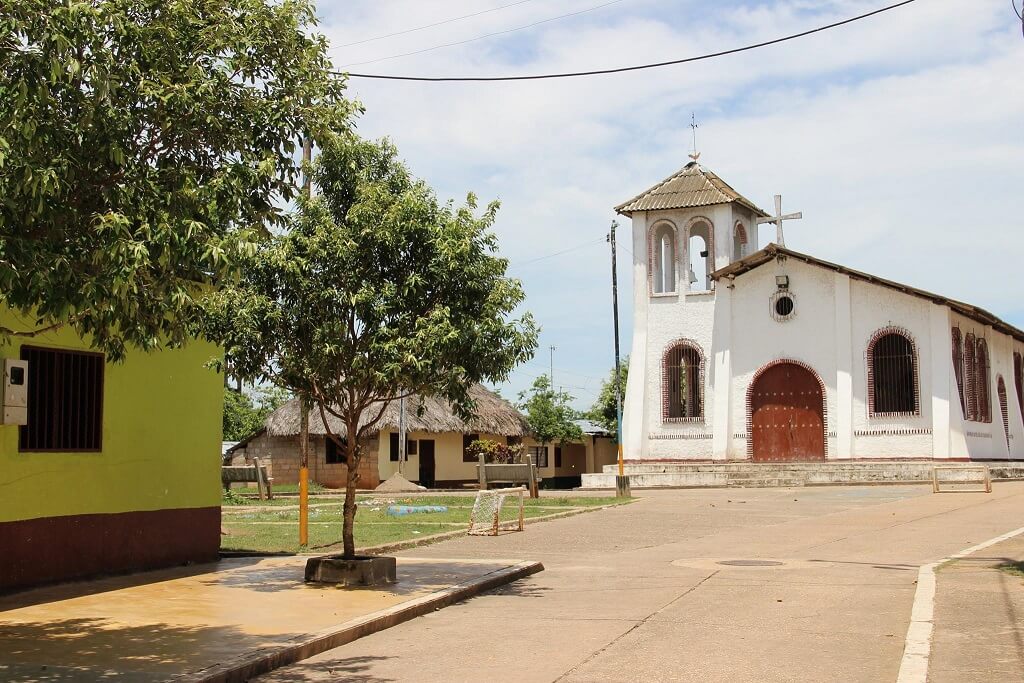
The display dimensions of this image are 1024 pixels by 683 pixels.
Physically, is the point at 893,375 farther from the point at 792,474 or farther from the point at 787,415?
the point at 792,474

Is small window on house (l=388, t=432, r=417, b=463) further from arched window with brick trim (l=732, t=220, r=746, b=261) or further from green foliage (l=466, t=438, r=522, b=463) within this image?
arched window with brick trim (l=732, t=220, r=746, b=261)

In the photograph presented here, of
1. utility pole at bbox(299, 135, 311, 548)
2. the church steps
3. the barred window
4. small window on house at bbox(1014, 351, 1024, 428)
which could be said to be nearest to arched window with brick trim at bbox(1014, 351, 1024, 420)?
small window on house at bbox(1014, 351, 1024, 428)

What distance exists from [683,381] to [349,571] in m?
26.2

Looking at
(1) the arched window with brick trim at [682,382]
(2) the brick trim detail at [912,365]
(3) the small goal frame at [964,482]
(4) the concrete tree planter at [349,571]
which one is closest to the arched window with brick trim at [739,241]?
(1) the arched window with brick trim at [682,382]

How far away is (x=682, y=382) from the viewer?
3706 centimetres

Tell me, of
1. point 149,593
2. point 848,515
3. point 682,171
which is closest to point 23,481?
point 149,593

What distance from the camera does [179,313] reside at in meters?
7.87

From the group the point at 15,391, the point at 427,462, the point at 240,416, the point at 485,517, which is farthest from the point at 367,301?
the point at 240,416

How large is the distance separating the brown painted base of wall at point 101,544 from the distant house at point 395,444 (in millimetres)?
24680

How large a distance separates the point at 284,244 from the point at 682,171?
28.4 metres

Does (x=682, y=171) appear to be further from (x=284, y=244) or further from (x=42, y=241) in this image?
(x=42, y=241)

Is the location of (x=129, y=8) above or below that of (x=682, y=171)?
below

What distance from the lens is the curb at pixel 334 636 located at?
25.2 ft

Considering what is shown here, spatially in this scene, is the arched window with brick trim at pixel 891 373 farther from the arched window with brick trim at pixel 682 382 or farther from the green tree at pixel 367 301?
the green tree at pixel 367 301
